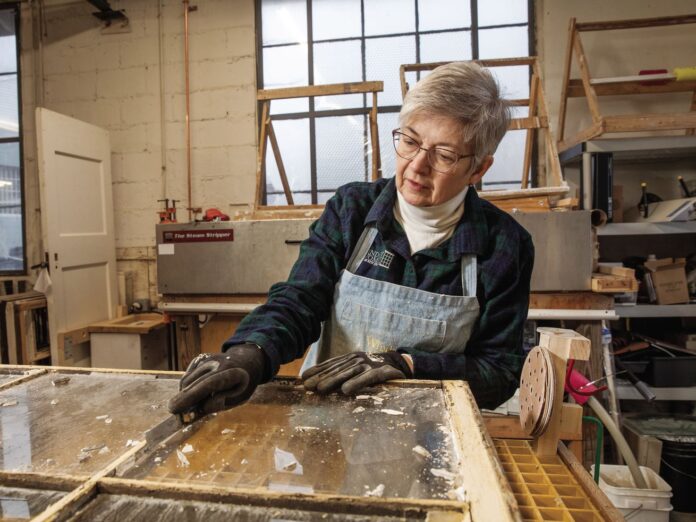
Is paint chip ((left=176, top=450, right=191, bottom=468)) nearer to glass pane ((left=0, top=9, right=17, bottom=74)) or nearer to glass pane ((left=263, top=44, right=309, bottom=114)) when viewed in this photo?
glass pane ((left=263, top=44, right=309, bottom=114))

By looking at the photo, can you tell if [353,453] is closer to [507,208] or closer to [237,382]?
[237,382]

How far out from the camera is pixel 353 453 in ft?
2.12

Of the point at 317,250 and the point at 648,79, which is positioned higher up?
the point at 648,79

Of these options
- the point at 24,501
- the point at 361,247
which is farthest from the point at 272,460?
the point at 361,247

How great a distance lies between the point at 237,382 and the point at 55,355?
2.42 meters

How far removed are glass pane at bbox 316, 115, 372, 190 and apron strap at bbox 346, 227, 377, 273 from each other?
195cm

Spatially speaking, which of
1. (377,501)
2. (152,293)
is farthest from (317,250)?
(152,293)

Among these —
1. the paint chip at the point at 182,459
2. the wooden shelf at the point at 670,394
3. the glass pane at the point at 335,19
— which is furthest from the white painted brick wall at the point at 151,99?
the paint chip at the point at 182,459

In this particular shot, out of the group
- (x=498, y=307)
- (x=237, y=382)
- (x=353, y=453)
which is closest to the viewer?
(x=353, y=453)

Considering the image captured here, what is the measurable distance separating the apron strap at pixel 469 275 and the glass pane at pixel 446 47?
2.30 meters

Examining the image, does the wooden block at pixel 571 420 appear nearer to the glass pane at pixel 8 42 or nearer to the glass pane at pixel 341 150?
the glass pane at pixel 341 150

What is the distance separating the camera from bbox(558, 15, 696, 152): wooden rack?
2262 mm

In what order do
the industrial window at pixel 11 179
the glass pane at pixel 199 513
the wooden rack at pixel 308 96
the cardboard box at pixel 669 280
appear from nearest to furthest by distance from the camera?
the glass pane at pixel 199 513
the cardboard box at pixel 669 280
the wooden rack at pixel 308 96
the industrial window at pixel 11 179

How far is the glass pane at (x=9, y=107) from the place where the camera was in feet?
11.1
